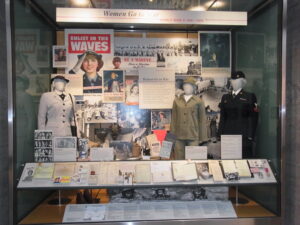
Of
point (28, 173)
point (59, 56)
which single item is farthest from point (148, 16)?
point (28, 173)

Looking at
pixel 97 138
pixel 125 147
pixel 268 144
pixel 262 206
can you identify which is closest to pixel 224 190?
pixel 262 206

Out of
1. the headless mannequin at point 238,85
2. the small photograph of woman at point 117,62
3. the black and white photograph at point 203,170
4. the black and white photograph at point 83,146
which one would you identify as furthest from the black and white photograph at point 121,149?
the headless mannequin at point 238,85

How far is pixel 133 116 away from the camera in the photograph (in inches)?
142

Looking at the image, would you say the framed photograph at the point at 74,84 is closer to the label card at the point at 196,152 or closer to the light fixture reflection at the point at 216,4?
the label card at the point at 196,152

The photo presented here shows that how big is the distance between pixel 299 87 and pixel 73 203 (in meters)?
2.43

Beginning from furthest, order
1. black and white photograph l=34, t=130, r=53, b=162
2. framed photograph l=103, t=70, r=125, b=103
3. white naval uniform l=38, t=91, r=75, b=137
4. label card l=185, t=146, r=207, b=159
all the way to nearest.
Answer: framed photograph l=103, t=70, r=125, b=103 → white naval uniform l=38, t=91, r=75, b=137 → label card l=185, t=146, r=207, b=159 → black and white photograph l=34, t=130, r=53, b=162

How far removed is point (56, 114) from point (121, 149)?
0.83 meters

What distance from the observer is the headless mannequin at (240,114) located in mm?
3250

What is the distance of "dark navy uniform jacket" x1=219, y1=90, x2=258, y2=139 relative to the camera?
10.7ft

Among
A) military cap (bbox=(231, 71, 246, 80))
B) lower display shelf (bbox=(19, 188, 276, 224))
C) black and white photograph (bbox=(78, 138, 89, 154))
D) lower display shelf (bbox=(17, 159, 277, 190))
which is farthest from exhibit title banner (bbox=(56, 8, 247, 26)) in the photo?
Result: lower display shelf (bbox=(19, 188, 276, 224))

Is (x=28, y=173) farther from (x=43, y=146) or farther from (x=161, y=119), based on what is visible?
(x=161, y=119)

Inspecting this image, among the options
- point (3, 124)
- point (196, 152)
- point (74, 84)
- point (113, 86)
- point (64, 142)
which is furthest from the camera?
point (113, 86)

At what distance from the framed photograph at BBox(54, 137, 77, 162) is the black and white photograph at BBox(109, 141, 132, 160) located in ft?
1.28

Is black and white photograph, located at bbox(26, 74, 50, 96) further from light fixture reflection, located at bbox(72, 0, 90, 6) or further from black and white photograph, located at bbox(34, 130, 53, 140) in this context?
light fixture reflection, located at bbox(72, 0, 90, 6)
